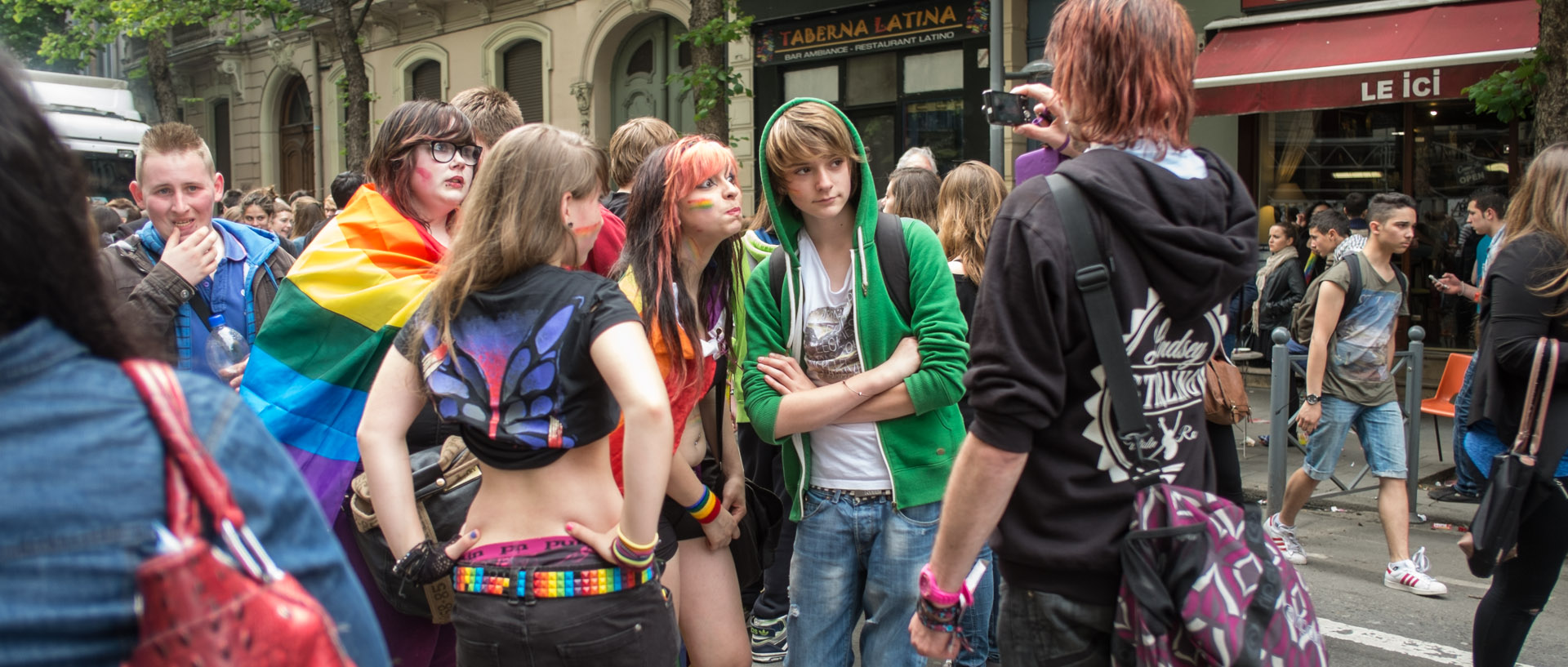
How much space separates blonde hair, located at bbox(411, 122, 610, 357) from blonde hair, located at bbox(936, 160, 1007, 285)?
2.53 m

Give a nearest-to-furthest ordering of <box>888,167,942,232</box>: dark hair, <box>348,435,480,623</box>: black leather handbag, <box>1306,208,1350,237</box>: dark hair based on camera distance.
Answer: <box>348,435,480,623</box>: black leather handbag
<box>888,167,942,232</box>: dark hair
<box>1306,208,1350,237</box>: dark hair

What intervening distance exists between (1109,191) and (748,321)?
1469 millimetres

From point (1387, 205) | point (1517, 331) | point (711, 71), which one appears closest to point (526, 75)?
point (711, 71)

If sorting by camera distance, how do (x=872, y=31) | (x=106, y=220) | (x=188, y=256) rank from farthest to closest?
(x=872, y=31) → (x=106, y=220) → (x=188, y=256)

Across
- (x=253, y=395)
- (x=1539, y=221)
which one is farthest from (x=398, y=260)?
(x=1539, y=221)

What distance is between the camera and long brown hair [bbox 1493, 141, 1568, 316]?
10.7 feet

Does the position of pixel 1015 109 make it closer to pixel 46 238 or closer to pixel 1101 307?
pixel 1101 307

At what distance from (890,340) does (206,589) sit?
87.2 inches

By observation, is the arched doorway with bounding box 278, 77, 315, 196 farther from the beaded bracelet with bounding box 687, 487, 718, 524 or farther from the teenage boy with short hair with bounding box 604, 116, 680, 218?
the beaded bracelet with bounding box 687, 487, 718, 524

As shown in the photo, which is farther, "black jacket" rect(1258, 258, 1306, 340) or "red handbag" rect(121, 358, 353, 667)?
"black jacket" rect(1258, 258, 1306, 340)

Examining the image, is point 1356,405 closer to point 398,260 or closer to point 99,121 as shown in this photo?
point 398,260

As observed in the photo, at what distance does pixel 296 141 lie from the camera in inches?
989

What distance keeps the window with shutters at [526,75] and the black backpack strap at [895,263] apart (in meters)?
16.3

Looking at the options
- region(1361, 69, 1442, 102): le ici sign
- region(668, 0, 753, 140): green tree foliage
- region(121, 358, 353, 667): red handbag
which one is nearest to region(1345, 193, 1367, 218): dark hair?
region(1361, 69, 1442, 102): le ici sign
